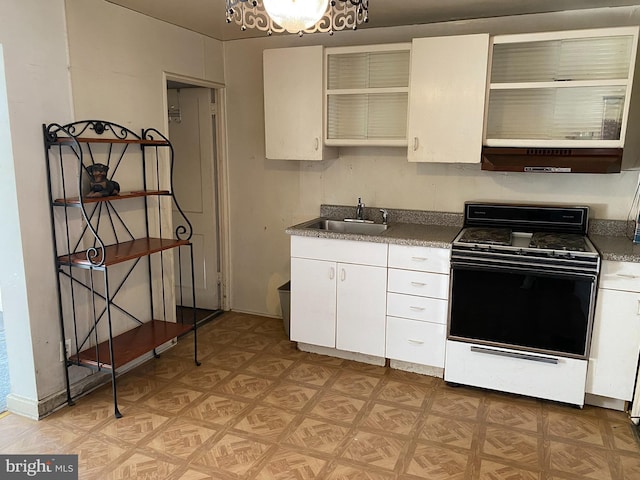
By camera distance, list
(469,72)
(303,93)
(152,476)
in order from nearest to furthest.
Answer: (152,476) < (469,72) < (303,93)

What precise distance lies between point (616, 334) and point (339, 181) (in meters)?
2.13

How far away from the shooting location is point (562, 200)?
3.20 metres

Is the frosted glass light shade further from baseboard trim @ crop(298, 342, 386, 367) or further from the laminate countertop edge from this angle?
baseboard trim @ crop(298, 342, 386, 367)

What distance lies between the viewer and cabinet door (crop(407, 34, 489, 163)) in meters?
2.96

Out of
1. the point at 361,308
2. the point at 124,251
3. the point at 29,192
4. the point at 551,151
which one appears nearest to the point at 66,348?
the point at 124,251

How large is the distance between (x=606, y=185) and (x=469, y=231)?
913 millimetres

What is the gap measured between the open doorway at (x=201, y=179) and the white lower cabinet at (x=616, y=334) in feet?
9.60

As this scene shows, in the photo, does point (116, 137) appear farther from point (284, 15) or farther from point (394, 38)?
point (394, 38)

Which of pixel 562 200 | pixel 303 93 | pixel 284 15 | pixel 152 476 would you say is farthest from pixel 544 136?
pixel 152 476

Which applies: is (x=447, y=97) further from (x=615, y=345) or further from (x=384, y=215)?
(x=615, y=345)

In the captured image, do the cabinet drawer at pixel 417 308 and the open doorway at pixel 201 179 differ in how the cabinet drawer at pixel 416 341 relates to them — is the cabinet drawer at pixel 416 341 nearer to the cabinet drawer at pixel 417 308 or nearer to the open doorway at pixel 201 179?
the cabinet drawer at pixel 417 308

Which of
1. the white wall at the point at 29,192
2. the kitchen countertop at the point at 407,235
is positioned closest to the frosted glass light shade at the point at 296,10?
the white wall at the point at 29,192
